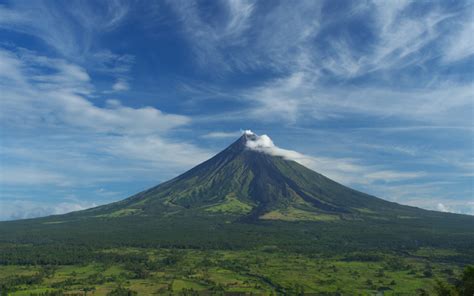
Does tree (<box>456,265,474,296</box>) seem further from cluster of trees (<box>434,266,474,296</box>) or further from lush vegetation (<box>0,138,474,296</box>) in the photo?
lush vegetation (<box>0,138,474,296</box>)

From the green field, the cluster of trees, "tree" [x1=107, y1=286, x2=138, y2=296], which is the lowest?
"tree" [x1=107, y1=286, x2=138, y2=296]

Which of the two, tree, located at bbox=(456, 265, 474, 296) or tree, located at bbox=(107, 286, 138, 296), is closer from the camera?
tree, located at bbox=(456, 265, 474, 296)

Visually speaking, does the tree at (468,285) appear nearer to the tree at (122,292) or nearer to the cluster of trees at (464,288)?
the cluster of trees at (464,288)

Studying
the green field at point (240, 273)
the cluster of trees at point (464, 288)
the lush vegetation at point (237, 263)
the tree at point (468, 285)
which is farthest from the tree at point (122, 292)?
the tree at point (468, 285)

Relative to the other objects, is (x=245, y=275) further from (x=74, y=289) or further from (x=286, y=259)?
(x=74, y=289)

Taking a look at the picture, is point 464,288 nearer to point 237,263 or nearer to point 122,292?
point 122,292

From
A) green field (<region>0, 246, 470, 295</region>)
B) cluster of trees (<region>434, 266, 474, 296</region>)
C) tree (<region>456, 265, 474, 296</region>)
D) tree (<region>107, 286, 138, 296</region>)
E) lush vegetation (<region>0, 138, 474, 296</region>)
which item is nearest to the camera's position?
cluster of trees (<region>434, 266, 474, 296</region>)

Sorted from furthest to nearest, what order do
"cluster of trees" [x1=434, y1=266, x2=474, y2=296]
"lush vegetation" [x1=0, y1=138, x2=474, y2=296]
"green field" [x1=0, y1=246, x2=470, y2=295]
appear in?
"lush vegetation" [x1=0, y1=138, x2=474, y2=296], "green field" [x1=0, y1=246, x2=470, y2=295], "cluster of trees" [x1=434, y1=266, x2=474, y2=296]

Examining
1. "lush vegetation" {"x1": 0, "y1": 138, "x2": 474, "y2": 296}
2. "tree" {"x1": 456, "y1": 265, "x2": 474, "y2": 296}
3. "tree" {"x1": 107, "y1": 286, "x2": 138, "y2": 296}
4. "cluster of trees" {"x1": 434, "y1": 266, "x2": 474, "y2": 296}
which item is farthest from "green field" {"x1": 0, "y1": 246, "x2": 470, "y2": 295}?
"cluster of trees" {"x1": 434, "y1": 266, "x2": 474, "y2": 296}

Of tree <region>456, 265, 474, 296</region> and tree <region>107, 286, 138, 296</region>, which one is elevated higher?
tree <region>456, 265, 474, 296</region>

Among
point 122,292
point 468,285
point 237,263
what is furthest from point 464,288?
point 237,263
